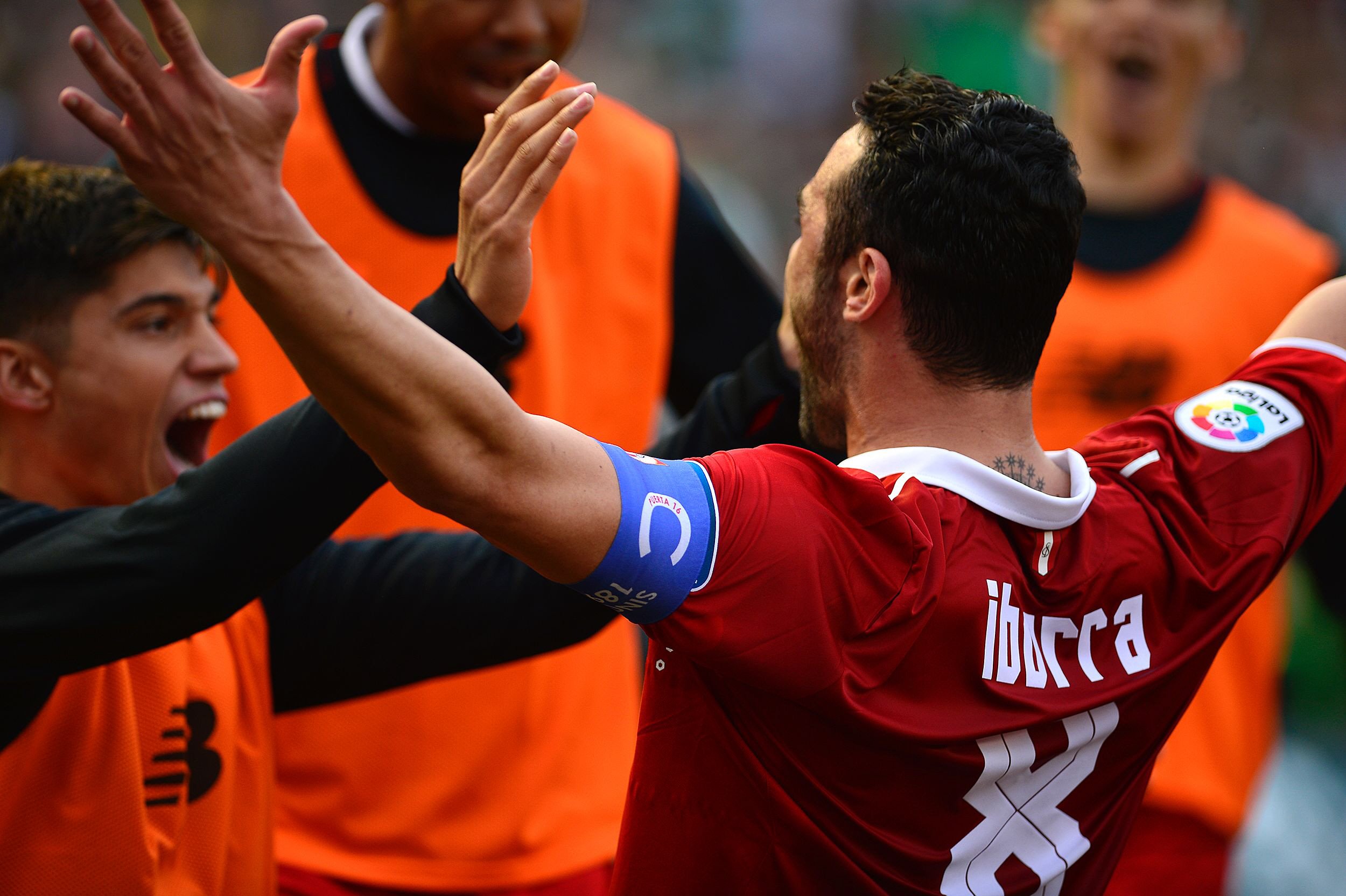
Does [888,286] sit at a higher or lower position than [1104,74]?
higher

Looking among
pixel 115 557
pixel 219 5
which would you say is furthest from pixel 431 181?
pixel 219 5

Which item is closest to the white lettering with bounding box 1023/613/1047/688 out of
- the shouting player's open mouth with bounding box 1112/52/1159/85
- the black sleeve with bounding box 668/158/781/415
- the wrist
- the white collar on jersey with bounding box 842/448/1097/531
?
the white collar on jersey with bounding box 842/448/1097/531

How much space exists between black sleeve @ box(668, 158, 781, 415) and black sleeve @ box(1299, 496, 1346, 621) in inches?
69.2

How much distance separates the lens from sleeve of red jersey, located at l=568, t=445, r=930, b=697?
148 centimetres

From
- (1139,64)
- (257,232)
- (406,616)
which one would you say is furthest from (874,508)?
(1139,64)

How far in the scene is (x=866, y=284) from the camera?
173 centimetres

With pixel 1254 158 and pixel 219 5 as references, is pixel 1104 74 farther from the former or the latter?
pixel 219 5

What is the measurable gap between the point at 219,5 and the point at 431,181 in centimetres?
798

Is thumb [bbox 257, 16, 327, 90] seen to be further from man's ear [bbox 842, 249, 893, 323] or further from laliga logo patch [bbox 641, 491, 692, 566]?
man's ear [bbox 842, 249, 893, 323]

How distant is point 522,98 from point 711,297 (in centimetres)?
160

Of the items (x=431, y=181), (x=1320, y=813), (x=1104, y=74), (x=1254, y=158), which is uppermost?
(x=431, y=181)

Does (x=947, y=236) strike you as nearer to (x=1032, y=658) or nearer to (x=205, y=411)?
(x=1032, y=658)

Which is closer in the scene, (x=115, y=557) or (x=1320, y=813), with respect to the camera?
(x=115, y=557)

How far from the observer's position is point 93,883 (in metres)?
1.99
